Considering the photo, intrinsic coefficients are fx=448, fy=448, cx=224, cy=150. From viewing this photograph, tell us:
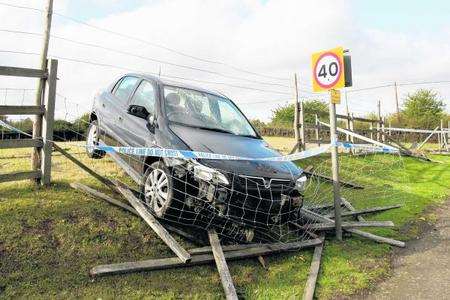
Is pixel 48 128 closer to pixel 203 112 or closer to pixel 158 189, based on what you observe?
pixel 158 189

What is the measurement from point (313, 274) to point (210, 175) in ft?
5.89

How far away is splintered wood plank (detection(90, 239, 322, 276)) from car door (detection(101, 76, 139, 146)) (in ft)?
8.19

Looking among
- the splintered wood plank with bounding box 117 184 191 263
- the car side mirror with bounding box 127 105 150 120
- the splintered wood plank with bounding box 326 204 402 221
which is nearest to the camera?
the splintered wood plank with bounding box 117 184 191 263

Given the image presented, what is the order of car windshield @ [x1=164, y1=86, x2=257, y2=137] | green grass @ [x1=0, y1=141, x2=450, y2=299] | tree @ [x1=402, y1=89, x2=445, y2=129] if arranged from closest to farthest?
green grass @ [x1=0, y1=141, x2=450, y2=299]
car windshield @ [x1=164, y1=86, x2=257, y2=137]
tree @ [x1=402, y1=89, x2=445, y2=129]

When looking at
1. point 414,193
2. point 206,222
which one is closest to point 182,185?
point 206,222

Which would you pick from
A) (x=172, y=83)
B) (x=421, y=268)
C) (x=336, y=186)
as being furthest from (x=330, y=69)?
(x=421, y=268)

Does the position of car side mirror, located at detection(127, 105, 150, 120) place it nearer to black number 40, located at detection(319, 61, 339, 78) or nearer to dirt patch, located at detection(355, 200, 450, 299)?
black number 40, located at detection(319, 61, 339, 78)

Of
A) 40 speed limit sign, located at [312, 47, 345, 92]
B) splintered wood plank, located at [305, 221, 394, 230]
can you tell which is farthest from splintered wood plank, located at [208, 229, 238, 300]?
40 speed limit sign, located at [312, 47, 345, 92]

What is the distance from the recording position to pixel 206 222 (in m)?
5.64

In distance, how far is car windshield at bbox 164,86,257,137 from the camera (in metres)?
6.53

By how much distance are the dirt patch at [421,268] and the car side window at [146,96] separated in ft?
12.6

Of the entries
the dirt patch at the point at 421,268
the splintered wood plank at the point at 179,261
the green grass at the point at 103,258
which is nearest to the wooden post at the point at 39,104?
the green grass at the point at 103,258

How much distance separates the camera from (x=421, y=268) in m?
6.06

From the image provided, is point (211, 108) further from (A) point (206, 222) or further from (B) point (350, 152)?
(B) point (350, 152)
